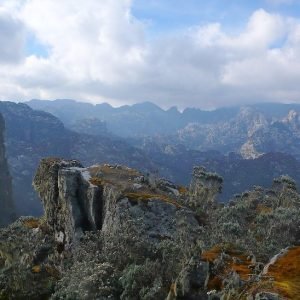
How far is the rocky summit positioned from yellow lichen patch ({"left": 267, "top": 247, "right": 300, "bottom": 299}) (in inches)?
3.0

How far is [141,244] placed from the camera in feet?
167

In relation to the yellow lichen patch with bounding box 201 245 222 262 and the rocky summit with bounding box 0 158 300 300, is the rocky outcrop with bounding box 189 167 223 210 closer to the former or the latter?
the rocky summit with bounding box 0 158 300 300

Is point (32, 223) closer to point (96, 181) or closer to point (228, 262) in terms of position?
point (96, 181)

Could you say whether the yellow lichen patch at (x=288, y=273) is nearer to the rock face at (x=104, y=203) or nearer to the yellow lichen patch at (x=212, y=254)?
the yellow lichen patch at (x=212, y=254)

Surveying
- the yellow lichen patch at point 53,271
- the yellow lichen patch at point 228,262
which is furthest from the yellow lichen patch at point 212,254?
the yellow lichen patch at point 53,271

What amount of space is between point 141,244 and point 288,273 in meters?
19.9

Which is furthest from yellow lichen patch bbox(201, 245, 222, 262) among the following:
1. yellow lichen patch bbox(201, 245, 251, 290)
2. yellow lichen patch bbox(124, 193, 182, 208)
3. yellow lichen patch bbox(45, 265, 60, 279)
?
yellow lichen patch bbox(124, 193, 182, 208)

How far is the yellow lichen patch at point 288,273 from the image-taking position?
94.2ft

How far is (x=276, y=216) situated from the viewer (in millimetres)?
63031

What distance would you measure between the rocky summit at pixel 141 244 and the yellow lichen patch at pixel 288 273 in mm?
76

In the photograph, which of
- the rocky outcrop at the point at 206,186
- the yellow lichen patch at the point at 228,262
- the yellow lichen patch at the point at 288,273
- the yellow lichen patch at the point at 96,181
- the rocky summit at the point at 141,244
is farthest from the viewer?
the rocky outcrop at the point at 206,186

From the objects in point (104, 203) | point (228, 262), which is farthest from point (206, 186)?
point (228, 262)

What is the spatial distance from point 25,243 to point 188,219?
72.0 feet

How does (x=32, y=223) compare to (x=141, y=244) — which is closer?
(x=141, y=244)
